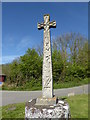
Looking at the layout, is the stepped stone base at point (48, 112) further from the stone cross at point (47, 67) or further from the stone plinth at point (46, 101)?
the stone cross at point (47, 67)

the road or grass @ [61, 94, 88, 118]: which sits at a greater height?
grass @ [61, 94, 88, 118]

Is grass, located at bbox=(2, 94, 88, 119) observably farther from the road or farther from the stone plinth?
the stone plinth

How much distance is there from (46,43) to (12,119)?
12.4 ft

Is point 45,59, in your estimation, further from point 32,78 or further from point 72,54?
point 72,54

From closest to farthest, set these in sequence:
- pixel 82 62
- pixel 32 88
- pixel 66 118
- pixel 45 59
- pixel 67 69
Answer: pixel 66 118, pixel 45 59, pixel 32 88, pixel 67 69, pixel 82 62

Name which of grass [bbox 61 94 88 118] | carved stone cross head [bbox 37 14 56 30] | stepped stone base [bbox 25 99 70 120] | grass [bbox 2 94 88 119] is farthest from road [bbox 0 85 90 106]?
carved stone cross head [bbox 37 14 56 30]

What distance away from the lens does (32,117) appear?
284cm

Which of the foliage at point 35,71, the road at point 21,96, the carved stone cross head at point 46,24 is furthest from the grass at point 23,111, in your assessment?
the foliage at point 35,71

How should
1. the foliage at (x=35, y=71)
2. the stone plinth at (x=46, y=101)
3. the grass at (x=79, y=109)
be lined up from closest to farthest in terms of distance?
the stone plinth at (x=46, y=101)
the grass at (x=79, y=109)
the foliage at (x=35, y=71)

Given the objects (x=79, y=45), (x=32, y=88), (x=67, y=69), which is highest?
(x=79, y=45)

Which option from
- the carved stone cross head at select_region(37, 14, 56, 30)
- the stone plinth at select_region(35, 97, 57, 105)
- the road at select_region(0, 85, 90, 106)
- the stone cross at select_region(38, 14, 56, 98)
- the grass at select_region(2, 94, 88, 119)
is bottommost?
the road at select_region(0, 85, 90, 106)

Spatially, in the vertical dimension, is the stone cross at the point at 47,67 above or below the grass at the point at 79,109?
above

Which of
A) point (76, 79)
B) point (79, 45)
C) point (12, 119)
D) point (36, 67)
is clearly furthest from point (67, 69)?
point (12, 119)

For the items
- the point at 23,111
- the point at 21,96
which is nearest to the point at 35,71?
the point at 21,96
